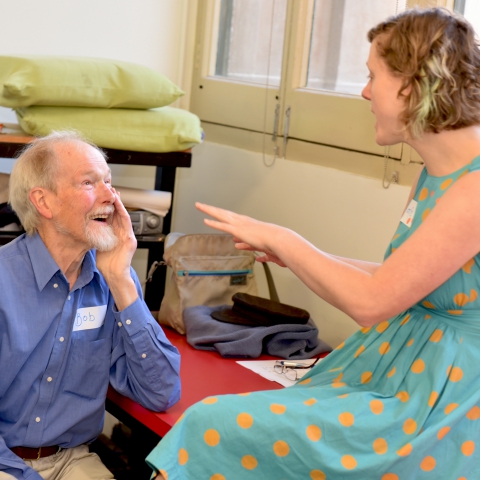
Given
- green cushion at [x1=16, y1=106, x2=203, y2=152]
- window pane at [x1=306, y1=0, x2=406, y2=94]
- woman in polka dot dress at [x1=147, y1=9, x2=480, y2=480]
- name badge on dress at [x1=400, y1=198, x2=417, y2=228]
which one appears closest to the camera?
woman in polka dot dress at [x1=147, y1=9, x2=480, y2=480]

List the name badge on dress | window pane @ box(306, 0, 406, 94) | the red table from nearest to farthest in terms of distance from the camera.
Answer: the name badge on dress, the red table, window pane @ box(306, 0, 406, 94)

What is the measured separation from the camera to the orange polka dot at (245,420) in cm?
131

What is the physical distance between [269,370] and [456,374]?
86 cm

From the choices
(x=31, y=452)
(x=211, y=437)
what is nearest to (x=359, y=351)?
(x=211, y=437)

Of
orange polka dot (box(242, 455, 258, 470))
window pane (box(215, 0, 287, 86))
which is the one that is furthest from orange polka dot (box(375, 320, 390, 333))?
window pane (box(215, 0, 287, 86))

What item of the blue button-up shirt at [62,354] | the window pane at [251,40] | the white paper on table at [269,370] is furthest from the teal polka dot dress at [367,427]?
the window pane at [251,40]

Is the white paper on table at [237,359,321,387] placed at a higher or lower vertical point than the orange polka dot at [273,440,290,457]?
lower

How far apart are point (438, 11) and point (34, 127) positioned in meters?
1.39

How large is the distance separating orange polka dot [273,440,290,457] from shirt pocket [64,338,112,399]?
2.01 feet

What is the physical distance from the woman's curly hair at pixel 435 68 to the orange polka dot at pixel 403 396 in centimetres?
→ 47

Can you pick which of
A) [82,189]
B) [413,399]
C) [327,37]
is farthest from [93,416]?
[327,37]

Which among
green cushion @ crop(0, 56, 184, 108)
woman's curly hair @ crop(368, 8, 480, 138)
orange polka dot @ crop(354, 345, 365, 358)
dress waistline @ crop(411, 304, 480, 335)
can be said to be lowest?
orange polka dot @ crop(354, 345, 365, 358)

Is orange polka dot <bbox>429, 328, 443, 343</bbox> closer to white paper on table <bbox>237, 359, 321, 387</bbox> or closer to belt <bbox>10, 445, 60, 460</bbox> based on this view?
white paper on table <bbox>237, 359, 321, 387</bbox>

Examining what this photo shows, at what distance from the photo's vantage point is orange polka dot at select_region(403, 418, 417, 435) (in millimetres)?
1302
